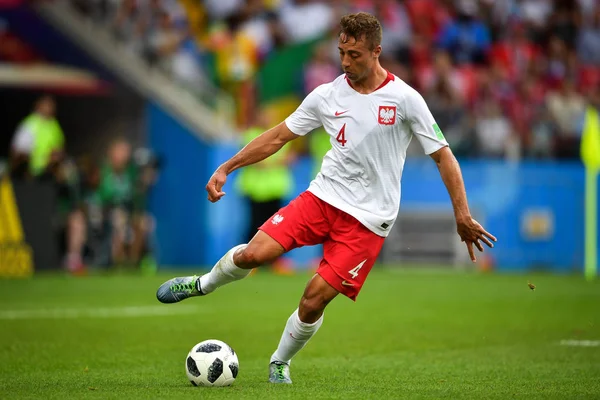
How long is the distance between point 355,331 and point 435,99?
422 inches

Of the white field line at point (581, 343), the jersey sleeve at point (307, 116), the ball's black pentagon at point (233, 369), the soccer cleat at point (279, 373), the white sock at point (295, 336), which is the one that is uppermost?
the jersey sleeve at point (307, 116)

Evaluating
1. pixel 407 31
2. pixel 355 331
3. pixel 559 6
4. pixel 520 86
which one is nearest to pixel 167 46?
pixel 407 31

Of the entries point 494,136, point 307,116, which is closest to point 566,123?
point 494,136

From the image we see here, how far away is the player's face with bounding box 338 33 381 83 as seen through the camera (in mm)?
7617

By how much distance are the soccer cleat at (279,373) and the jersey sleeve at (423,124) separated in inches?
72.5

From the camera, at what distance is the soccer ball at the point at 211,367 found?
7723 mm

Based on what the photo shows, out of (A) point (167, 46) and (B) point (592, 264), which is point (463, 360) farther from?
(A) point (167, 46)

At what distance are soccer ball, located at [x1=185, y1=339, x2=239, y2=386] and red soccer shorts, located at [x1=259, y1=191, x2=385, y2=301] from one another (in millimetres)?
860

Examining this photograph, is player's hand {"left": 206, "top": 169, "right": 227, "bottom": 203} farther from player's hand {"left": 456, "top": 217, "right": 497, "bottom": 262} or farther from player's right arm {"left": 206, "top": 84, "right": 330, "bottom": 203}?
player's hand {"left": 456, "top": 217, "right": 497, "bottom": 262}

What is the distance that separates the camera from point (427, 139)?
7699 millimetres

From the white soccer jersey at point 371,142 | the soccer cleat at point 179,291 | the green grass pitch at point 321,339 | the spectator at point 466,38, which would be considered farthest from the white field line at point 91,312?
the spectator at point 466,38

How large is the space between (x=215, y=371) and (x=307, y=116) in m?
1.91

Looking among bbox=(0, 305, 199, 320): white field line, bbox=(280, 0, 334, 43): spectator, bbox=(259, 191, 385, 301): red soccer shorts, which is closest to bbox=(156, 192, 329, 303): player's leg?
bbox=(259, 191, 385, 301): red soccer shorts

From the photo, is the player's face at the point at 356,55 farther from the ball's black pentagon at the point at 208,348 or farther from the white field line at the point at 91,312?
the white field line at the point at 91,312
